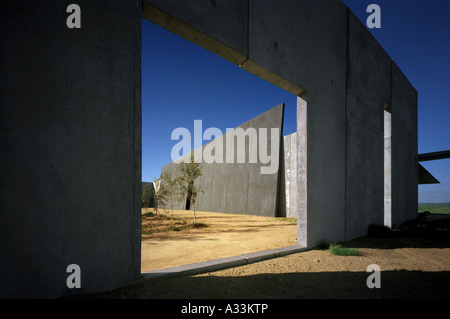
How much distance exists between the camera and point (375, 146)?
24.1 ft

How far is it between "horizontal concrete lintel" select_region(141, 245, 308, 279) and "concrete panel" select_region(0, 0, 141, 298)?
437 mm

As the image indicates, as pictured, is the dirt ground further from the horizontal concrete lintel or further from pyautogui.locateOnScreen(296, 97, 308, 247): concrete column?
pyautogui.locateOnScreen(296, 97, 308, 247): concrete column

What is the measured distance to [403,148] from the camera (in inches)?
368

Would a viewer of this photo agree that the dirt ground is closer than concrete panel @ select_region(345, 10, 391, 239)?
Yes

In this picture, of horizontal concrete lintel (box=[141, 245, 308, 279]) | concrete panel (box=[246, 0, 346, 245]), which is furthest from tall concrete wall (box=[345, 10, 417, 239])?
horizontal concrete lintel (box=[141, 245, 308, 279])

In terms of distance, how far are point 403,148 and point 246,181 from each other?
8167mm

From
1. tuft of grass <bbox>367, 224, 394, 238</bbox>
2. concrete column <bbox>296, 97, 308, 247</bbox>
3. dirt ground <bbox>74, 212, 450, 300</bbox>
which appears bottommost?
tuft of grass <bbox>367, 224, 394, 238</bbox>

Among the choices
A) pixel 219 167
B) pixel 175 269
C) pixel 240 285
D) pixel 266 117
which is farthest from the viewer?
pixel 219 167

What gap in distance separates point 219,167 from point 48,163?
50.7 feet

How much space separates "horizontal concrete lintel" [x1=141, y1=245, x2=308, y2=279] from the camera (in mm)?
3104

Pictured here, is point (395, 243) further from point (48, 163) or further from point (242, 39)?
point (48, 163)

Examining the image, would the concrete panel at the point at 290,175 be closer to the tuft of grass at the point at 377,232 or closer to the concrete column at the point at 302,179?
the tuft of grass at the point at 377,232

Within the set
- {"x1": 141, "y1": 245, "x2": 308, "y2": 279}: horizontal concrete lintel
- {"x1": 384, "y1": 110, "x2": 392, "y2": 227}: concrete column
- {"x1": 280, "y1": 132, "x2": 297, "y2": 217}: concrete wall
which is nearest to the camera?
{"x1": 141, "y1": 245, "x2": 308, "y2": 279}: horizontal concrete lintel
